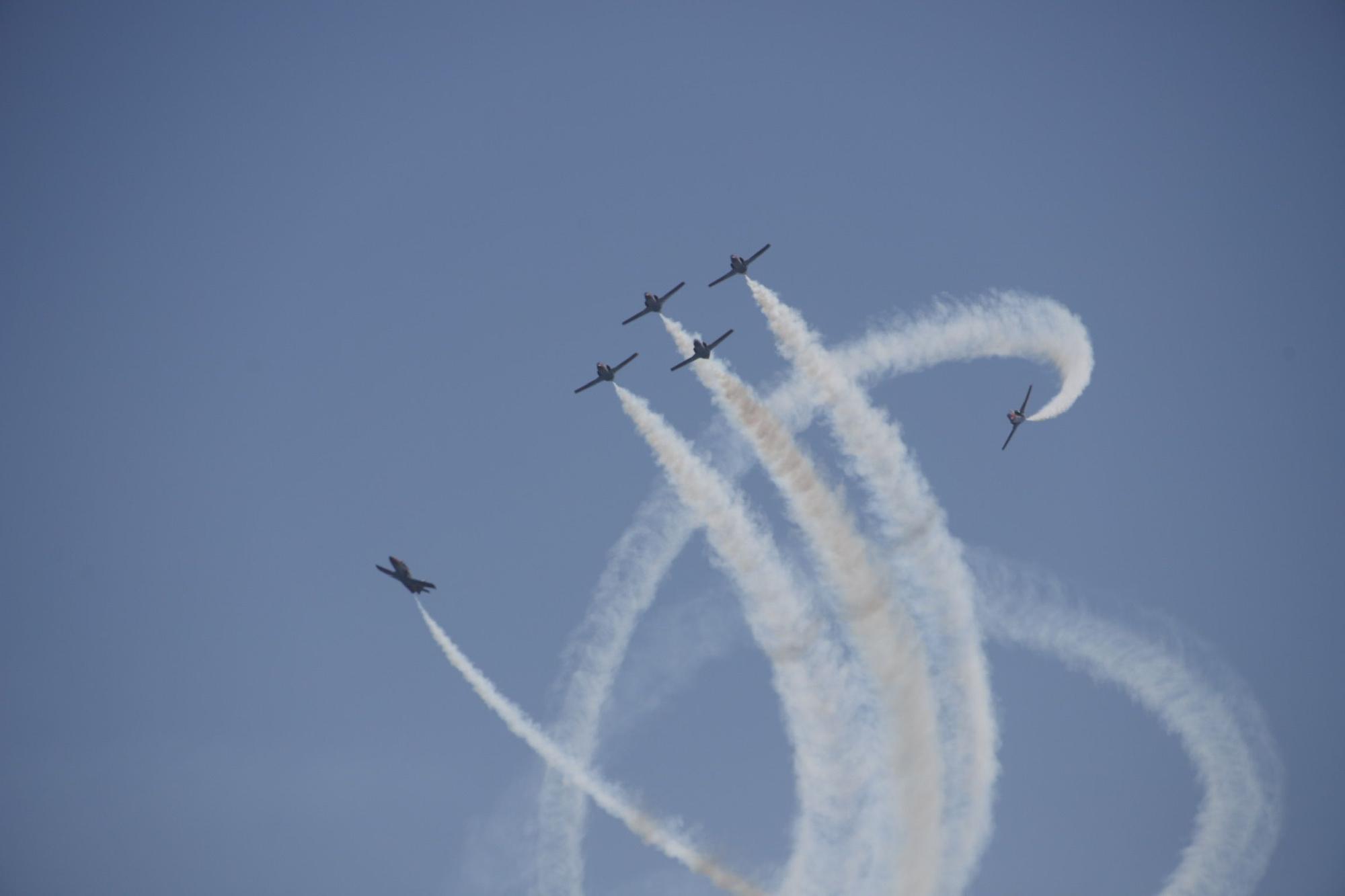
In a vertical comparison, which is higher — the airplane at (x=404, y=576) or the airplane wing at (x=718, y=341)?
the airplane wing at (x=718, y=341)

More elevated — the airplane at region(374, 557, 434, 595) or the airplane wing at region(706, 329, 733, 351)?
the airplane wing at region(706, 329, 733, 351)

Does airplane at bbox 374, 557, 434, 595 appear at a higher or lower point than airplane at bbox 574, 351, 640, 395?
lower

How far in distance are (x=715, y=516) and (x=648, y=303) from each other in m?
10.5

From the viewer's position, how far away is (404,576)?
173 feet

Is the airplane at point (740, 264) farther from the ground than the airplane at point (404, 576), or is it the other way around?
the airplane at point (740, 264)

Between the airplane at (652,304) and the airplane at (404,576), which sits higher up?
the airplane at (652,304)

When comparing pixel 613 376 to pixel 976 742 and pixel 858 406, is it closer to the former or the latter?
pixel 858 406

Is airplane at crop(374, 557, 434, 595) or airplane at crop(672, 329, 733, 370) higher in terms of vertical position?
airplane at crop(672, 329, 733, 370)

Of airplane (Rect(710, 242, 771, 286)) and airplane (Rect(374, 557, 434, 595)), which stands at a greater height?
airplane (Rect(710, 242, 771, 286))

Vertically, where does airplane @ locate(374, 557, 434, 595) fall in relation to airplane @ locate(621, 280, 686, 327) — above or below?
below

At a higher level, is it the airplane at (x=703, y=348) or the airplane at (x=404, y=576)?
the airplane at (x=703, y=348)

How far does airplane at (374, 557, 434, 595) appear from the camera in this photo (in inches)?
2074

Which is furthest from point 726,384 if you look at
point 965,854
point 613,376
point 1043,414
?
point 965,854

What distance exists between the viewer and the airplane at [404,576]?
52675 mm
